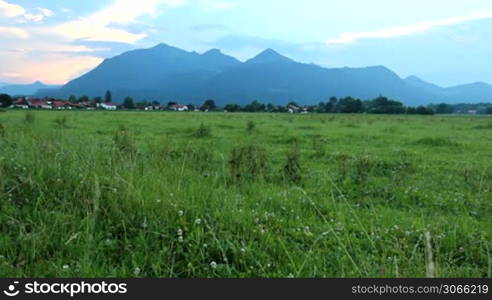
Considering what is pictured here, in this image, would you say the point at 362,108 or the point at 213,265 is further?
the point at 362,108

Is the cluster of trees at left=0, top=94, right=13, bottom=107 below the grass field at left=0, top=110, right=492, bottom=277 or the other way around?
the other way around

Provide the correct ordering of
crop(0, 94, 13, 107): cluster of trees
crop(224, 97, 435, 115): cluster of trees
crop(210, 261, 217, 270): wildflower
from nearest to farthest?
crop(210, 261, 217, 270): wildflower → crop(0, 94, 13, 107): cluster of trees → crop(224, 97, 435, 115): cluster of trees

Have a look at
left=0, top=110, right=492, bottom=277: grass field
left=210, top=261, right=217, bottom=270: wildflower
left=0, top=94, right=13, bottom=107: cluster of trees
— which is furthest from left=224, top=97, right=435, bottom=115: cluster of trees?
left=210, top=261, right=217, bottom=270: wildflower

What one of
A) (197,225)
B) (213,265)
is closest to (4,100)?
(197,225)

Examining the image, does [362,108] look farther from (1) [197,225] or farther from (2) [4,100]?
(1) [197,225]

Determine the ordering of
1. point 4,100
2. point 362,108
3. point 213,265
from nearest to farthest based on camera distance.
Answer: point 213,265 < point 4,100 < point 362,108

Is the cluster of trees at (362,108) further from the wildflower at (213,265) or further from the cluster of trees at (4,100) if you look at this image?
the wildflower at (213,265)

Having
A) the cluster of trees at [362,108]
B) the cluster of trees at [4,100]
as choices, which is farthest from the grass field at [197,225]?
the cluster of trees at [362,108]

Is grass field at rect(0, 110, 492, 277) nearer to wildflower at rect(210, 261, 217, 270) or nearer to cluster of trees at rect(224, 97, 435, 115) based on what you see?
wildflower at rect(210, 261, 217, 270)

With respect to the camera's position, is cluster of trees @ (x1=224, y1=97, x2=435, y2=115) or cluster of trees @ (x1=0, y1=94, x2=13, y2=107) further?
cluster of trees @ (x1=224, y1=97, x2=435, y2=115)

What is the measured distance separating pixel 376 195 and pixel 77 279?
5.39m

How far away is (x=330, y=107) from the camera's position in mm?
99000

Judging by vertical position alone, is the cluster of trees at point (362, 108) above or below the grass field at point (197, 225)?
above

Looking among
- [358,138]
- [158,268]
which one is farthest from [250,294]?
[358,138]
